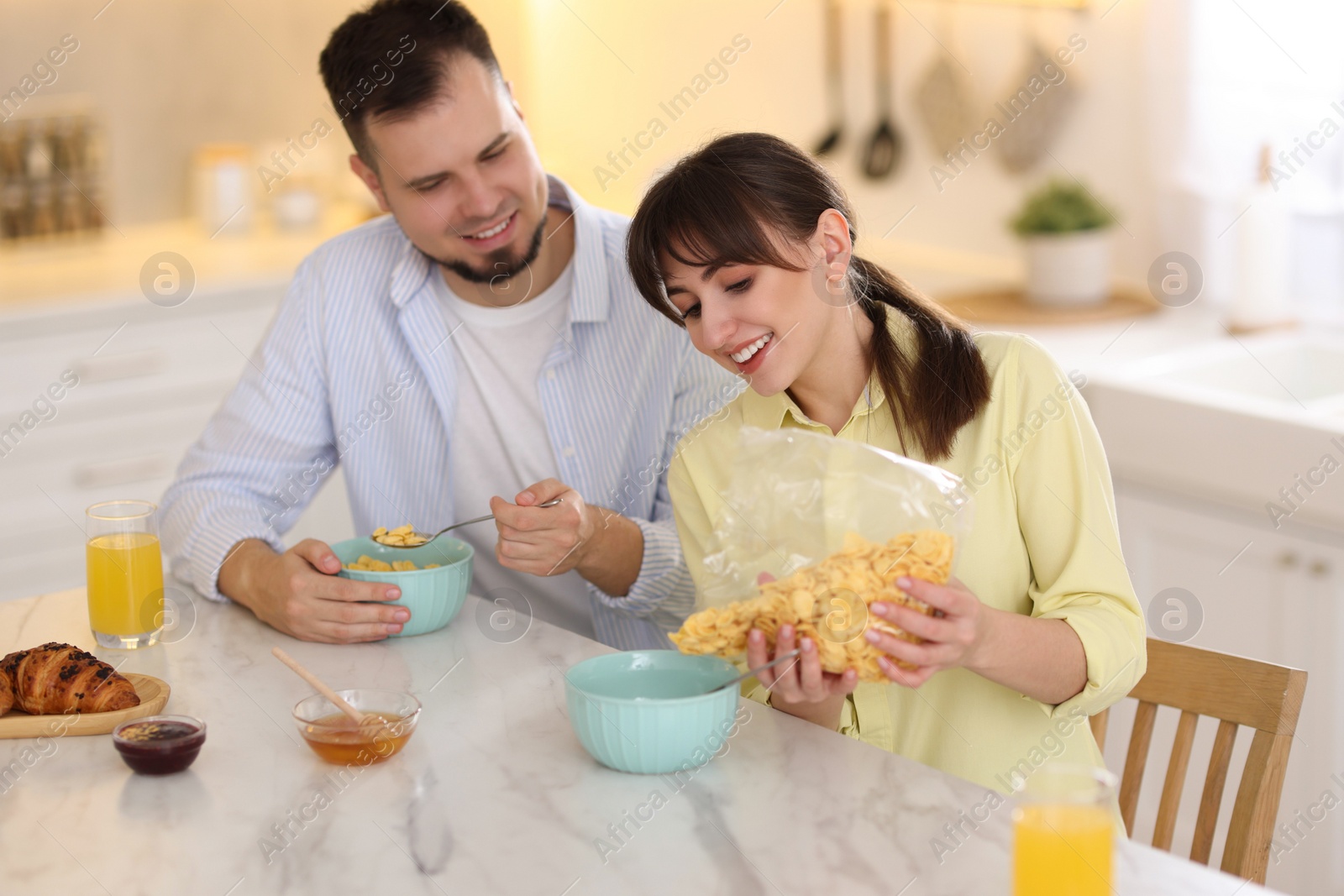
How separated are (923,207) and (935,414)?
1.89 meters

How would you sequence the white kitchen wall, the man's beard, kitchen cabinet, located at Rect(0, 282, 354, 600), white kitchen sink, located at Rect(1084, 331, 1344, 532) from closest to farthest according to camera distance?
the man's beard < white kitchen sink, located at Rect(1084, 331, 1344, 532) < the white kitchen wall < kitchen cabinet, located at Rect(0, 282, 354, 600)

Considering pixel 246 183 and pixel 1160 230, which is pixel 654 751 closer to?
pixel 1160 230

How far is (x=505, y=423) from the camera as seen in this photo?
5.93ft

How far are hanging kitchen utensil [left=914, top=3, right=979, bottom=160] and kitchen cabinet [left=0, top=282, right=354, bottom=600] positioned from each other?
5.05 ft

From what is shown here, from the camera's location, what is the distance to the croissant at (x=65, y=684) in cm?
121

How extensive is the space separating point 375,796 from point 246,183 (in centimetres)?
289

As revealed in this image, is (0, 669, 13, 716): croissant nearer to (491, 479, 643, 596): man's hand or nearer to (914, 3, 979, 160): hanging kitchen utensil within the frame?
(491, 479, 643, 596): man's hand

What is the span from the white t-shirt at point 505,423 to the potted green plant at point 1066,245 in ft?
3.81

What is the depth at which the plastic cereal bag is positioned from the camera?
3.38 feet

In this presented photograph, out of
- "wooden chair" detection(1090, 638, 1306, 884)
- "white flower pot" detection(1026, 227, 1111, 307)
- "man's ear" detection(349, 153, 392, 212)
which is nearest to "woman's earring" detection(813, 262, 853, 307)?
"wooden chair" detection(1090, 638, 1306, 884)

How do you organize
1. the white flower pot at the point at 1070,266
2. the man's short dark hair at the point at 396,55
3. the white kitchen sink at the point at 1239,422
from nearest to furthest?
1. the man's short dark hair at the point at 396,55
2. the white kitchen sink at the point at 1239,422
3. the white flower pot at the point at 1070,266

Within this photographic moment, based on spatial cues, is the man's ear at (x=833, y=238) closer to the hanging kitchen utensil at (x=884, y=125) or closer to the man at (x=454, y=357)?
the man at (x=454, y=357)

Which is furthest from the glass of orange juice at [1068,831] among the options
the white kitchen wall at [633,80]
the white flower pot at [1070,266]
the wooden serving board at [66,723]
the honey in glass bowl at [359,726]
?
the white kitchen wall at [633,80]

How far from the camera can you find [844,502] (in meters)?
1.08
